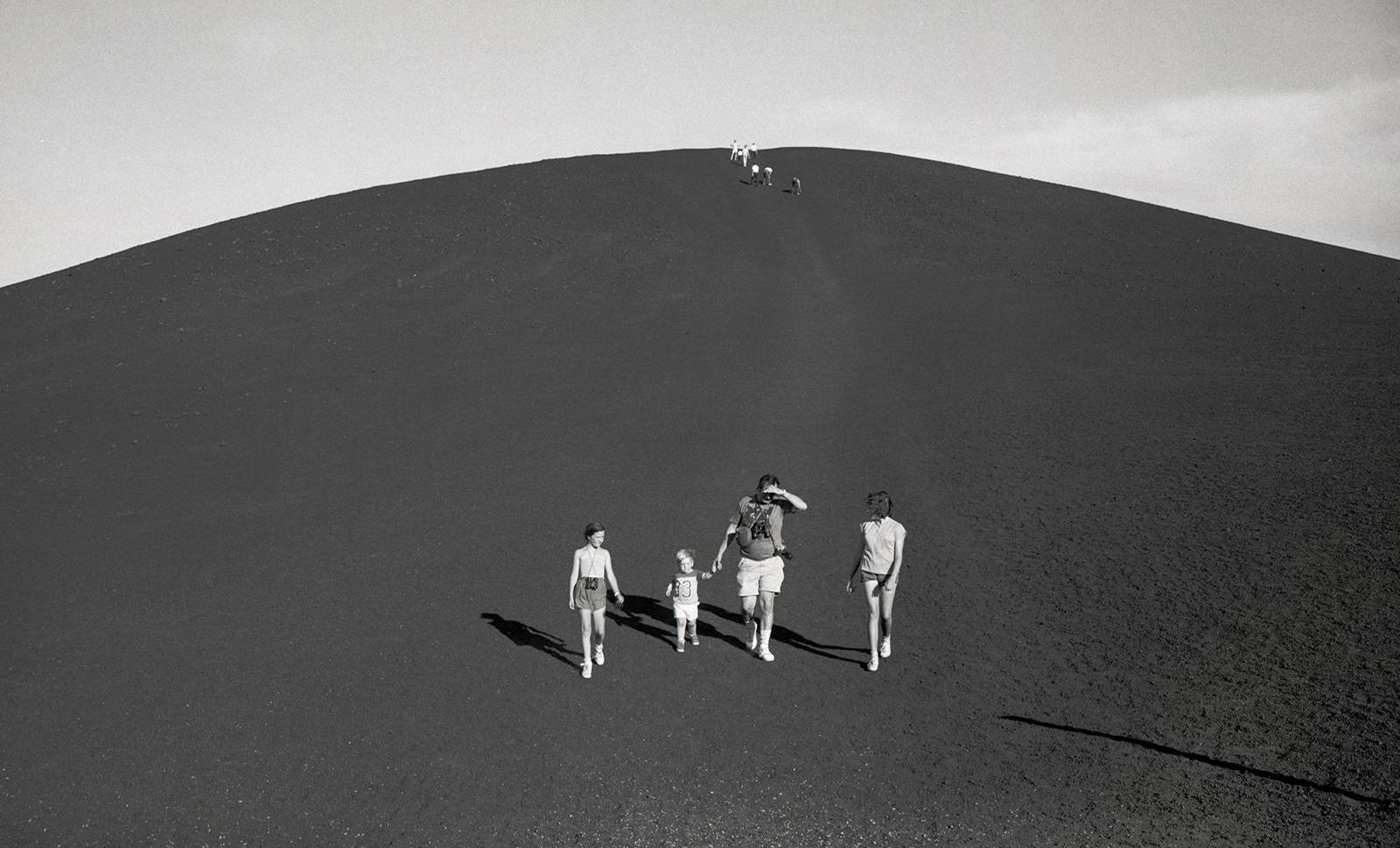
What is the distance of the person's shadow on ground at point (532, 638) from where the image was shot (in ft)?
32.5

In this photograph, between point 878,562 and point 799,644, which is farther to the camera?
point 799,644

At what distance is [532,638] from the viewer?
10.3m

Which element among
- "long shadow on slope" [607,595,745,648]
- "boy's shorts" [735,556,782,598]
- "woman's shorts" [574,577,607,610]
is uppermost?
"boy's shorts" [735,556,782,598]

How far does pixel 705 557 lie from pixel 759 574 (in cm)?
334

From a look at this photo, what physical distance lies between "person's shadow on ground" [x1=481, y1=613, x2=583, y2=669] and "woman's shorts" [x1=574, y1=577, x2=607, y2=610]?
899mm

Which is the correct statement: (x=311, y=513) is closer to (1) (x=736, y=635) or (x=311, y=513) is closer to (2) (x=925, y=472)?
(1) (x=736, y=635)

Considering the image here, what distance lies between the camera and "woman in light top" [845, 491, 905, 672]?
9000mm

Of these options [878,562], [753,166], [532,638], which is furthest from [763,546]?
[753,166]

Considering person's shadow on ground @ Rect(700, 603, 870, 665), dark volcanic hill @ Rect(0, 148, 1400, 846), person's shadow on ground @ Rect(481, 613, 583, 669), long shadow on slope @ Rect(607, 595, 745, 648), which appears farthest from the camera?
long shadow on slope @ Rect(607, 595, 745, 648)

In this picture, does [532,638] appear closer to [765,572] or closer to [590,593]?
[590,593]

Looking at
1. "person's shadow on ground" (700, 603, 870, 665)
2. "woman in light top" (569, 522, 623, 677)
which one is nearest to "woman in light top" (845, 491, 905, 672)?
"person's shadow on ground" (700, 603, 870, 665)

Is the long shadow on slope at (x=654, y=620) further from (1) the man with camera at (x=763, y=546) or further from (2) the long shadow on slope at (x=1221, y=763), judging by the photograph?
(2) the long shadow on slope at (x=1221, y=763)

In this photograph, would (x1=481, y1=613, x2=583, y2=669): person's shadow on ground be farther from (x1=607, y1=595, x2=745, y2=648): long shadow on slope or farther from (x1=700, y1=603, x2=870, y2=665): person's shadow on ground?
(x1=700, y1=603, x2=870, y2=665): person's shadow on ground

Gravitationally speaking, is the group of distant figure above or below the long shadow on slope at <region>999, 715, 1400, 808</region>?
above
